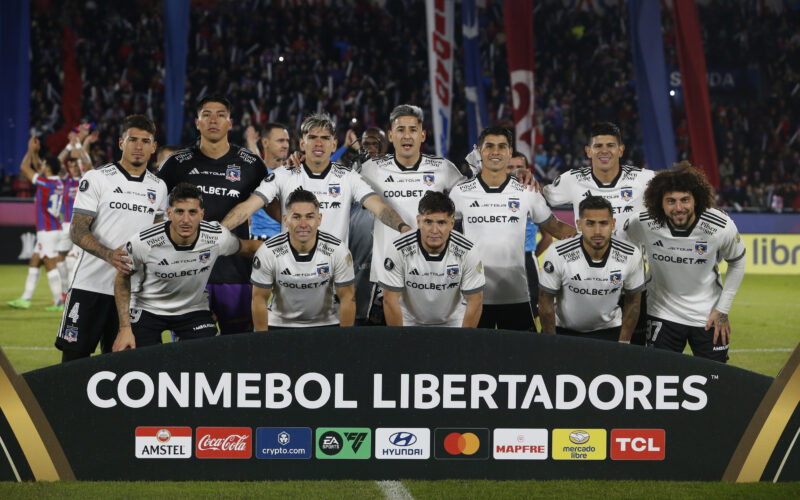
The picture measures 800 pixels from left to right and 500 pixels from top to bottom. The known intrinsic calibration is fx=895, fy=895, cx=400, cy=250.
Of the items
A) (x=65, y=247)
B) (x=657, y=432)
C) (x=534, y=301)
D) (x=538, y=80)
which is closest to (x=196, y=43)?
(x=538, y=80)

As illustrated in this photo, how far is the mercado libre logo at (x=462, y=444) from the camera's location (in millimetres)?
4129

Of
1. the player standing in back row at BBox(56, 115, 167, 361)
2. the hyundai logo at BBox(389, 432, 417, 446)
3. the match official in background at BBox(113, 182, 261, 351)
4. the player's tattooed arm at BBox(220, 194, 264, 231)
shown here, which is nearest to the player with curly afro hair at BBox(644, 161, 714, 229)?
the hyundai logo at BBox(389, 432, 417, 446)

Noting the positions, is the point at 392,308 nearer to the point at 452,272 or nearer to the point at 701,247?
the point at 452,272

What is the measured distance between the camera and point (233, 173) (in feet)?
19.0

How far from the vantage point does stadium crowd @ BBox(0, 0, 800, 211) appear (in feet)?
72.4

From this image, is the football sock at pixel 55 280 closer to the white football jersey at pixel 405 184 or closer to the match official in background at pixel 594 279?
the white football jersey at pixel 405 184

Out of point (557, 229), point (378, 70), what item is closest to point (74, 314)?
point (557, 229)

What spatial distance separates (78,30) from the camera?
2380cm

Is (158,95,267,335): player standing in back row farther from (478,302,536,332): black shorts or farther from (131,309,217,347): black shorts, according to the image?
(478,302,536,332): black shorts

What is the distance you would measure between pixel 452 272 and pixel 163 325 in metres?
1.75

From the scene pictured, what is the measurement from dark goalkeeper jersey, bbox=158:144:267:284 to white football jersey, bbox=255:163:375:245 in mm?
150

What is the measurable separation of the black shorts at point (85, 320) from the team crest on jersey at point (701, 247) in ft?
11.6

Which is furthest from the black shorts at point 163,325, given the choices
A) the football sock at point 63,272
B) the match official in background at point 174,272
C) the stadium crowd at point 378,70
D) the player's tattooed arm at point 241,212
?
the stadium crowd at point 378,70

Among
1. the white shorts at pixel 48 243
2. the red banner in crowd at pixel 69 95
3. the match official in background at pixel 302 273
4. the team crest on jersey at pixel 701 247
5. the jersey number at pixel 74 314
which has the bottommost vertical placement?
the white shorts at pixel 48 243
